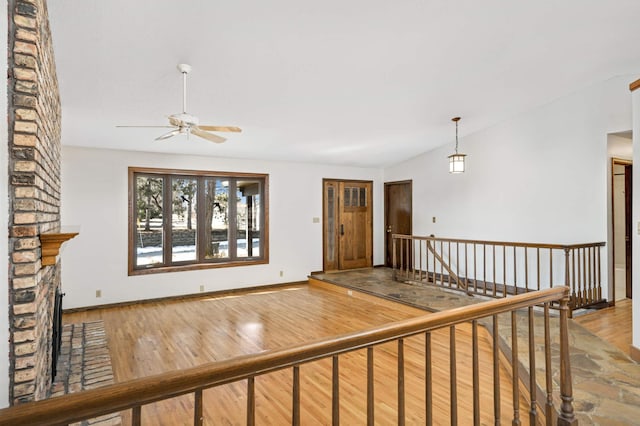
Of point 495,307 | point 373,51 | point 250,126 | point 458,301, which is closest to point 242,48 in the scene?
point 373,51

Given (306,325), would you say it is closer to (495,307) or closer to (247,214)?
(247,214)

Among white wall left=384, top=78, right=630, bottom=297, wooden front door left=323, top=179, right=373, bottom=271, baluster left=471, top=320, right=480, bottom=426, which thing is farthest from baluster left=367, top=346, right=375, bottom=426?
wooden front door left=323, top=179, right=373, bottom=271

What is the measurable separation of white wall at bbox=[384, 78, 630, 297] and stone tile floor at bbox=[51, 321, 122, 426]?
18.9 ft

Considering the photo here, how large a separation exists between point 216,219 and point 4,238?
520 centimetres

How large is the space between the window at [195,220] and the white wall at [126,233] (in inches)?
5.3

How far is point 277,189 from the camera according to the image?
23.7 feet

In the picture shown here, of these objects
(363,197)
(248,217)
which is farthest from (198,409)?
(363,197)

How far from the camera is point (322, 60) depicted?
3.36 metres

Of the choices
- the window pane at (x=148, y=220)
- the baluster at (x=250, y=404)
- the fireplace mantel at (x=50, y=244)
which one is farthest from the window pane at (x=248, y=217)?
the baluster at (x=250, y=404)

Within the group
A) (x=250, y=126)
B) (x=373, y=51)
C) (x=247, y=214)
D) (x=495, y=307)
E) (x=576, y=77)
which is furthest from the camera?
(x=247, y=214)

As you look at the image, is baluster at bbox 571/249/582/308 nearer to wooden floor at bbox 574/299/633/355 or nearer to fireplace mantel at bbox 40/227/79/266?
wooden floor at bbox 574/299/633/355

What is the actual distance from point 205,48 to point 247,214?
4373 mm

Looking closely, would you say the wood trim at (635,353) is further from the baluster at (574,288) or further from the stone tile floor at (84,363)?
the stone tile floor at (84,363)

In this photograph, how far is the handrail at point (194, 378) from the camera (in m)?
A: 0.84
